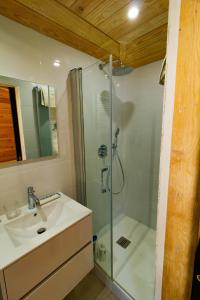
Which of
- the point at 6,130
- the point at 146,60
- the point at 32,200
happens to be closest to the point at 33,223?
the point at 32,200

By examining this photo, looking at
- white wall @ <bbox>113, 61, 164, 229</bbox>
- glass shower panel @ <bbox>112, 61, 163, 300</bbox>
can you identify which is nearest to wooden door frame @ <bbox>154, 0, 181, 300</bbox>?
glass shower panel @ <bbox>112, 61, 163, 300</bbox>

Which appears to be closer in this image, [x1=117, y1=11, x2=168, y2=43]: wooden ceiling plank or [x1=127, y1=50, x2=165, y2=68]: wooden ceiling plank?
[x1=117, y1=11, x2=168, y2=43]: wooden ceiling plank

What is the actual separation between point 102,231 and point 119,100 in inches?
Answer: 65.8

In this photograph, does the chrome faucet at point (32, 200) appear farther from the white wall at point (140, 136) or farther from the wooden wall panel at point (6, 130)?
the white wall at point (140, 136)

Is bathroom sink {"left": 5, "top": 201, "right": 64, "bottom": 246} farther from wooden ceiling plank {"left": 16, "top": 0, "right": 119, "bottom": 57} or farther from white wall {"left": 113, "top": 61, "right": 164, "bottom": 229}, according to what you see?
wooden ceiling plank {"left": 16, "top": 0, "right": 119, "bottom": 57}

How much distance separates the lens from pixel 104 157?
1577mm

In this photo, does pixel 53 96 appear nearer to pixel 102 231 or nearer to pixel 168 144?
pixel 168 144

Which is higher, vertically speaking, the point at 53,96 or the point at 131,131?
the point at 53,96

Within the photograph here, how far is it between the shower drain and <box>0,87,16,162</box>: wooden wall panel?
161cm

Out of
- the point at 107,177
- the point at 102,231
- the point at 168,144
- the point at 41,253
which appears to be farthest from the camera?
the point at 102,231

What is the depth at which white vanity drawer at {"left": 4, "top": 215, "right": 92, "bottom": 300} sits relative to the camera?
78 cm

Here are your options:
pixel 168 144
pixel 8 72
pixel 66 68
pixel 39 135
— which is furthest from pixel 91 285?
pixel 66 68

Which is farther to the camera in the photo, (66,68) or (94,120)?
(94,120)

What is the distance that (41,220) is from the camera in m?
1.22
